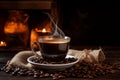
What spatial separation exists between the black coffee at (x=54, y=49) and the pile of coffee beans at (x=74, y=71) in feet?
0.14

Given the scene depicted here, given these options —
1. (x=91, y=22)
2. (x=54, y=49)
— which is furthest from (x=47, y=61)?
(x=91, y=22)

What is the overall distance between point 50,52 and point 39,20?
106 cm

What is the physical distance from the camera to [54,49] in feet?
2.76

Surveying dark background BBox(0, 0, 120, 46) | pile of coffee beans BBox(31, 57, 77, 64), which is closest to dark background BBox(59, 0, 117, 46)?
dark background BBox(0, 0, 120, 46)

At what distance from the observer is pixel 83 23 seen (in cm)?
183

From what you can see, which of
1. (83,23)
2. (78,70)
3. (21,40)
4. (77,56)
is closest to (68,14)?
(83,23)

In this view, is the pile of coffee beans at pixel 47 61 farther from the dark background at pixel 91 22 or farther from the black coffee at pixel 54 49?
the dark background at pixel 91 22

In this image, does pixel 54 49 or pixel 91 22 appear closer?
pixel 54 49

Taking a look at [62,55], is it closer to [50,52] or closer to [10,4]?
[50,52]

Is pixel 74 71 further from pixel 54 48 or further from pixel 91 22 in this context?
pixel 91 22

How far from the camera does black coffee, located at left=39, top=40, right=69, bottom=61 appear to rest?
840mm

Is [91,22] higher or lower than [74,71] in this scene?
higher

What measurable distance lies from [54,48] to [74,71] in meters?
0.09

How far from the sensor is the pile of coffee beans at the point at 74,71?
2.70 ft
